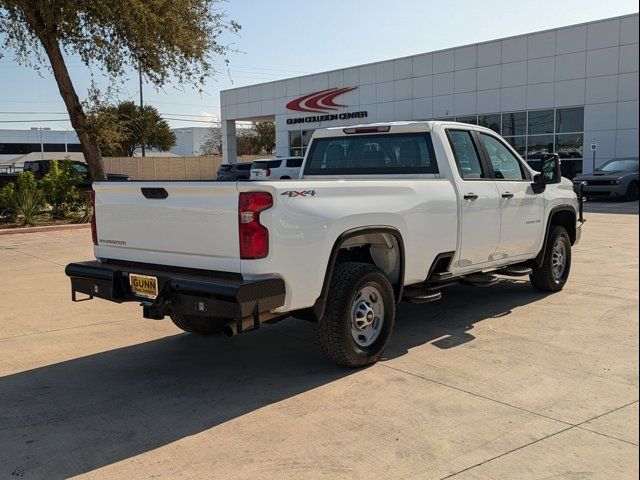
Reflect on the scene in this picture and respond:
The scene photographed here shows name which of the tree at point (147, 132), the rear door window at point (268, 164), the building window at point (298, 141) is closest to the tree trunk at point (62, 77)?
the rear door window at point (268, 164)

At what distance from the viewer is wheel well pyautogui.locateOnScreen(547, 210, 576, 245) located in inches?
309

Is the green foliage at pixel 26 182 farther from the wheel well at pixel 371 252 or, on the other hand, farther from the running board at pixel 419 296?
the running board at pixel 419 296

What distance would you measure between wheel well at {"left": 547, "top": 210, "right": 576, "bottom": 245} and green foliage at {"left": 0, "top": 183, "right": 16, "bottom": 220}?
14.0 m

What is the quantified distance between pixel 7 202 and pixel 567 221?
1419cm

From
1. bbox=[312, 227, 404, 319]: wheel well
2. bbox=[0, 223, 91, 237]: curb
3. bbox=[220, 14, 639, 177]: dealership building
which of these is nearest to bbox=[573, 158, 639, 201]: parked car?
bbox=[220, 14, 639, 177]: dealership building

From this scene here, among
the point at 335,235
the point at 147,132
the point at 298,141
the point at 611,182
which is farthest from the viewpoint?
the point at 147,132

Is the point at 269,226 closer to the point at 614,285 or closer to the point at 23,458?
the point at 23,458

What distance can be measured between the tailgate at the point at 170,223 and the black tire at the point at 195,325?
1.05m

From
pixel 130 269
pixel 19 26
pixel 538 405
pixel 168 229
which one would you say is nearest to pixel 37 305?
pixel 130 269

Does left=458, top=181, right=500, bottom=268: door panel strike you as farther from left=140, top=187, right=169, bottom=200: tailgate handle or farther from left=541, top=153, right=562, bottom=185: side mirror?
left=140, top=187, right=169, bottom=200: tailgate handle

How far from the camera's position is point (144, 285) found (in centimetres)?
473

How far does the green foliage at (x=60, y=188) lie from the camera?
55.8ft

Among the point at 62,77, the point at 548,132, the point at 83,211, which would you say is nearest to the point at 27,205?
the point at 83,211

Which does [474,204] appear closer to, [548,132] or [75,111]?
[75,111]
